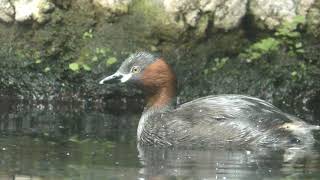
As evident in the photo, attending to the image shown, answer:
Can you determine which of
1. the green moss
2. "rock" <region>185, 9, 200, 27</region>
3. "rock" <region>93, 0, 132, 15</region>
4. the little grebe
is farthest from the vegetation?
the little grebe

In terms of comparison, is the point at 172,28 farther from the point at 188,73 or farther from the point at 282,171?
the point at 282,171

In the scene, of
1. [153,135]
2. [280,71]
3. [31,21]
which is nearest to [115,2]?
[31,21]

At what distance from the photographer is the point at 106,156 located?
10312mm

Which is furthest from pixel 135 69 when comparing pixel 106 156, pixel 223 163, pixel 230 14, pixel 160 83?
pixel 230 14

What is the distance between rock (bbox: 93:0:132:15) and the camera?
14.6 m

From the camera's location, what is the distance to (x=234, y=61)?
14836mm

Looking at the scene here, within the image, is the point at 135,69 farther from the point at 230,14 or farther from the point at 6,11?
the point at 6,11

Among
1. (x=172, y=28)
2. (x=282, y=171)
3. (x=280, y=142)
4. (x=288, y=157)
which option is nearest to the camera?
(x=282, y=171)

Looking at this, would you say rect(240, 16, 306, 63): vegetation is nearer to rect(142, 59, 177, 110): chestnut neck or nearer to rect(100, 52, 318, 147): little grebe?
rect(142, 59, 177, 110): chestnut neck

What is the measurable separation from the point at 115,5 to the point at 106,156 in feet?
15.6

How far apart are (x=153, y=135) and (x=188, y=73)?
3.34 metres

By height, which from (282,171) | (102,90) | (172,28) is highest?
(172,28)

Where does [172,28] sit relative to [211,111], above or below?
above

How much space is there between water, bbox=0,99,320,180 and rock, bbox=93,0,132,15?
190 cm
